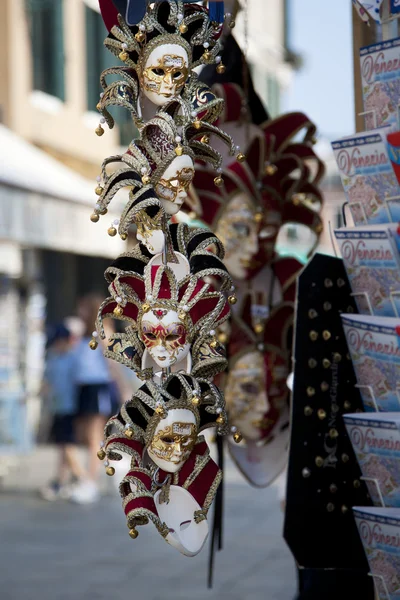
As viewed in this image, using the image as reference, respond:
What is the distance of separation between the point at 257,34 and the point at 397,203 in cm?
1141

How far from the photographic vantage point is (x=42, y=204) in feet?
18.1

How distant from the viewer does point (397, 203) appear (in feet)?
6.18

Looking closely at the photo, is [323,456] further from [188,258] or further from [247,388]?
[188,258]

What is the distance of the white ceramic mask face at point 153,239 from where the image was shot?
5.55 ft

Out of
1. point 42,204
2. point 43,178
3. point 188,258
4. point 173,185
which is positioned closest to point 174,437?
point 188,258

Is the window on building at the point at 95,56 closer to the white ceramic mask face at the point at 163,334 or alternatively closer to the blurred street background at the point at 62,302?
the blurred street background at the point at 62,302

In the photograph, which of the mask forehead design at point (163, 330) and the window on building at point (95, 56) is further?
the window on building at point (95, 56)

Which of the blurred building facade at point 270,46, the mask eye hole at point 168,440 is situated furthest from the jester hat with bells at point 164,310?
the blurred building facade at point 270,46

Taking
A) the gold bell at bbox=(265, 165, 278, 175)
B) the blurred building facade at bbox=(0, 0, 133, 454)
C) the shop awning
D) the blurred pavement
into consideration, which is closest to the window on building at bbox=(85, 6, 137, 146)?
the blurred building facade at bbox=(0, 0, 133, 454)

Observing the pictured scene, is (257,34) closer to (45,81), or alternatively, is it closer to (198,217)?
(45,81)

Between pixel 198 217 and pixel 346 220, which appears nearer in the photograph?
pixel 346 220

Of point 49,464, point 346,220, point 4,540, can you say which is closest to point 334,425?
point 346,220

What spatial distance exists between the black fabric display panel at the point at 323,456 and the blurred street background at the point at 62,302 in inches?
13.5

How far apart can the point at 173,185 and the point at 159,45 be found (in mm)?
233
